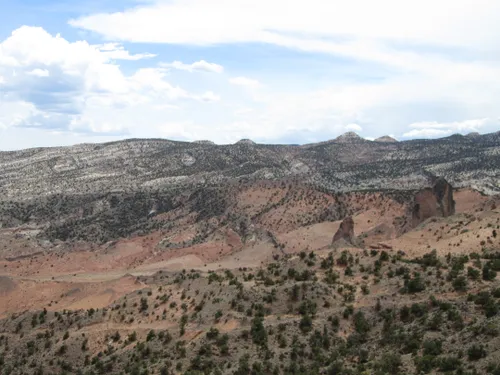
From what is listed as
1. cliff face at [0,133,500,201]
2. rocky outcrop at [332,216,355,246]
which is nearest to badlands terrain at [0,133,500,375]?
rocky outcrop at [332,216,355,246]

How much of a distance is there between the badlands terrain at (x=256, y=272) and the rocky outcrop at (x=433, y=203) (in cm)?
13

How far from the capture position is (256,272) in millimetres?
42062

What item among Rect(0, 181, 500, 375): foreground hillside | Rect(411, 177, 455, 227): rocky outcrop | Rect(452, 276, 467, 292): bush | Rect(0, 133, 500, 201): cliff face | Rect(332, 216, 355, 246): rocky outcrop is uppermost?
Rect(0, 133, 500, 201): cliff face

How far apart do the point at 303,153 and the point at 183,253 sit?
83411 millimetres

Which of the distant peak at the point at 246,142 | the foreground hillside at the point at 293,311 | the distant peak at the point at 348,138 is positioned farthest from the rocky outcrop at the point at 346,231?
the distant peak at the point at 348,138

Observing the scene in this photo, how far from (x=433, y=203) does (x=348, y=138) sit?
394 feet

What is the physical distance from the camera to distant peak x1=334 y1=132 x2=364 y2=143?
173 meters

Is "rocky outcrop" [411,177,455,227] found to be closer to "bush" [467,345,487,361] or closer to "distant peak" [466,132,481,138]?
"bush" [467,345,487,361]

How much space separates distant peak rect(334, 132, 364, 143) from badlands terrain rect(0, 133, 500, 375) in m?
52.2

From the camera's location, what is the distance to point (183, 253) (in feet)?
233

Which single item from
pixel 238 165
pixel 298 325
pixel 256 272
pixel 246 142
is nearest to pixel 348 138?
pixel 246 142

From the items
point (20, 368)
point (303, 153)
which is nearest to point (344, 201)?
point (20, 368)

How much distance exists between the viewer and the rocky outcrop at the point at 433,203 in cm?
5669

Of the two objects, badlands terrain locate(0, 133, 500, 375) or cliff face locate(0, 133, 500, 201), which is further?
cliff face locate(0, 133, 500, 201)
